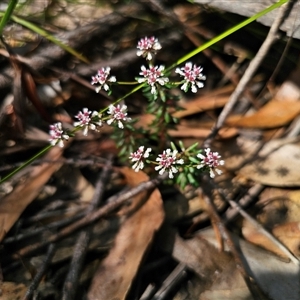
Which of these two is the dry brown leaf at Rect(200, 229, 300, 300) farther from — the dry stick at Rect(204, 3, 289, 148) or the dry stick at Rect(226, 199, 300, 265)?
the dry stick at Rect(204, 3, 289, 148)

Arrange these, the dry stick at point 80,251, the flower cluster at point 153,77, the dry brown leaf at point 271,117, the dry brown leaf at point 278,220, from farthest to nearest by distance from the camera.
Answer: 1. the dry brown leaf at point 271,117
2. the dry brown leaf at point 278,220
3. the dry stick at point 80,251
4. the flower cluster at point 153,77

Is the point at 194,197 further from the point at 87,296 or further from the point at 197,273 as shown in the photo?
the point at 87,296

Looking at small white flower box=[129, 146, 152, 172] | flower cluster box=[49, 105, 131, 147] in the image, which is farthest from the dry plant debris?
flower cluster box=[49, 105, 131, 147]

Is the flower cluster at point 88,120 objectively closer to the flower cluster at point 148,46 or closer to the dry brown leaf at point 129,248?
the flower cluster at point 148,46

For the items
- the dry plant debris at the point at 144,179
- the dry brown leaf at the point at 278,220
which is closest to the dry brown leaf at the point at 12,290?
the dry plant debris at the point at 144,179

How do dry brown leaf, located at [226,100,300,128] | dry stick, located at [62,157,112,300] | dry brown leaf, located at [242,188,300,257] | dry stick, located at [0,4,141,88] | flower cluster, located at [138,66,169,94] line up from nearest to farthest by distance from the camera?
flower cluster, located at [138,66,169,94]
dry stick, located at [62,157,112,300]
dry brown leaf, located at [242,188,300,257]
dry brown leaf, located at [226,100,300,128]
dry stick, located at [0,4,141,88]

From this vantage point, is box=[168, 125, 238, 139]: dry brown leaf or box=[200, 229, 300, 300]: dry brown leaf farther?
box=[168, 125, 238, 139]: dry brown leaf
